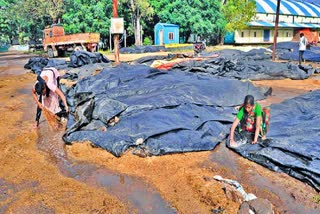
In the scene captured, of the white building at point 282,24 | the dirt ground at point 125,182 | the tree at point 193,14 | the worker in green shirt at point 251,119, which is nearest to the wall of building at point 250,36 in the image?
the white building at point 282,24

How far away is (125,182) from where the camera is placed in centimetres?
375

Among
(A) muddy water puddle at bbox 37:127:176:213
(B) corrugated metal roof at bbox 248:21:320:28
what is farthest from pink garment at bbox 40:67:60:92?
(B) corrugated metal roof at bbox 248:21:320:28

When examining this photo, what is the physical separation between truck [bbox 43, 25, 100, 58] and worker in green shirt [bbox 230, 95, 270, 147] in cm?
1607

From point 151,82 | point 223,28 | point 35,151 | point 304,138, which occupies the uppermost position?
point 223,28

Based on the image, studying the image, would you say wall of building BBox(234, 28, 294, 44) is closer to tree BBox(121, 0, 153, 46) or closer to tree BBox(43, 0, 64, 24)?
tree BBox(121, 0, 153, 46)

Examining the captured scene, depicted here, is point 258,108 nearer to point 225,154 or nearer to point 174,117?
point 225,154

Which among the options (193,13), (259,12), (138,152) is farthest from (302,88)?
(259,12)

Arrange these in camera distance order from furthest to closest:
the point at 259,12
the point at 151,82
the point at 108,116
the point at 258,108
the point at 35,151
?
the point at 259,12 → the point at 151,82 → the point at 108,116 → the point at 35,151 → the point at 258,108

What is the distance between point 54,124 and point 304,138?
4453mm

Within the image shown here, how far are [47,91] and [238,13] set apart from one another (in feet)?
88.3

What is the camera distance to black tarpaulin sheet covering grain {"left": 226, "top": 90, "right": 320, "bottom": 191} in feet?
11.9

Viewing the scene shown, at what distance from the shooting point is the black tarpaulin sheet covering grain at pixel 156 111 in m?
4.61

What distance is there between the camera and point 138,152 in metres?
4.41

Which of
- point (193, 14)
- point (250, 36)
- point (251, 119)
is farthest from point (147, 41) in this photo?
point (251, 119)
